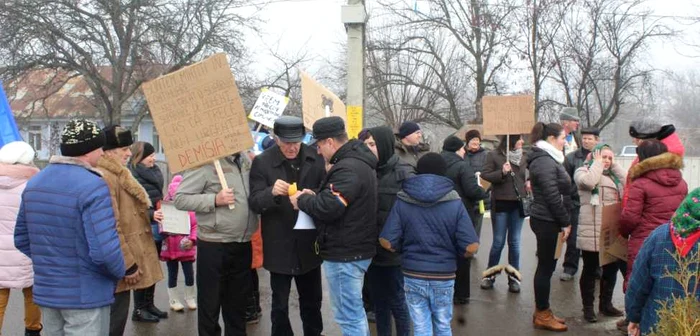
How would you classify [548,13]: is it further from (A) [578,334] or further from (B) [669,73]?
(A) [578,334]

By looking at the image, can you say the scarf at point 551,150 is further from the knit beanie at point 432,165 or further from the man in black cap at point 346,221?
the man in black cap at point 346,221

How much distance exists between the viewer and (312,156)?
4.53m

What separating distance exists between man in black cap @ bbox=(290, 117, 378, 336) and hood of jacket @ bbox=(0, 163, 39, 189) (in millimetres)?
2271

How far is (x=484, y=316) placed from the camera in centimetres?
583

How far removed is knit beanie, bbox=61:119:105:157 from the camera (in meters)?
3.40

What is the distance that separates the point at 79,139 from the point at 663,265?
3.33 m

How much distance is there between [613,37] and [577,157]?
15.9 meters

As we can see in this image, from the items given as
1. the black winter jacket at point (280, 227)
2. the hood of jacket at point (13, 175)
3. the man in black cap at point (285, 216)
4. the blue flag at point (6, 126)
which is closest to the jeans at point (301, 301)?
the man in black cap at point (285, 216)

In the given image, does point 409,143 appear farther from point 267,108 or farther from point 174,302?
point 174,302

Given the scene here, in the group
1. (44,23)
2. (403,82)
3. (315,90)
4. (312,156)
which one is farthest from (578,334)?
(44,23)

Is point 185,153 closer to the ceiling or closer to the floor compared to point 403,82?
closer to the floor

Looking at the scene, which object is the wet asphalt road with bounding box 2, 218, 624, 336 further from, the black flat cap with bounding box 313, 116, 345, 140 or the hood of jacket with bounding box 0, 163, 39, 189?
the black flat cap with bounding box 313, 116, 345, 140

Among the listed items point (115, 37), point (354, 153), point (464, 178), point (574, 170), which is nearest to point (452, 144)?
point (464, 178)

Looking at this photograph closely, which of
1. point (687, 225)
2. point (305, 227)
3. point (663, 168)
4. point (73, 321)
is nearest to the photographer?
point (687, 225)
